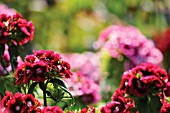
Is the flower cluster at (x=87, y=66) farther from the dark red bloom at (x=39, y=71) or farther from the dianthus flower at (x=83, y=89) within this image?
the dark red bloom at (x=39, y=71)

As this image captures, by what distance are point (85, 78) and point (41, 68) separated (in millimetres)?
1633

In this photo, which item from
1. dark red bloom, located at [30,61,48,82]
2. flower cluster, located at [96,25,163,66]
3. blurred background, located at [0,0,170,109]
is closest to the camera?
dark red bloom, located at [30,61,48,82]

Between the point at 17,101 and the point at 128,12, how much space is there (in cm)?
723

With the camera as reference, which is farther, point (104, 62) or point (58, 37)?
point (58, 37)

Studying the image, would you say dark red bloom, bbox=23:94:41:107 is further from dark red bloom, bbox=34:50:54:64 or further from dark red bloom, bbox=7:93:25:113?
dark red bloom, bbox=34:50:54:64

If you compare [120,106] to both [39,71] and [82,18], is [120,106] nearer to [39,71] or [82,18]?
[39,71]

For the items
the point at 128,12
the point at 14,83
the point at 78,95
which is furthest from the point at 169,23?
the point at 14,83

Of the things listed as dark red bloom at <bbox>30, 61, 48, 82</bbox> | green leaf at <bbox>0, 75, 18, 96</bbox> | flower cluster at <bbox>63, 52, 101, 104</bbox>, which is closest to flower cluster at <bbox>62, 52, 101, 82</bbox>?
flower cluster at <bbox>63, 52, 101, 104</bbox>

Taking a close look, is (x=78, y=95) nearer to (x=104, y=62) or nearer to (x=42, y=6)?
(x=104, y=62)

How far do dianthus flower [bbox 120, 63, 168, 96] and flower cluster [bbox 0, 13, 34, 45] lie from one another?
28.1 inches

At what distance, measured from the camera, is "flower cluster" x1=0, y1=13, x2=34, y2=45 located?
421cm

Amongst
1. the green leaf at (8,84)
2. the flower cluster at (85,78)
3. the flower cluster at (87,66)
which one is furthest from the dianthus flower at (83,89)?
the flower cluster at (87,66)

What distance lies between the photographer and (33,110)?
362 cm

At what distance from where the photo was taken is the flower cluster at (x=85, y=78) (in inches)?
196
